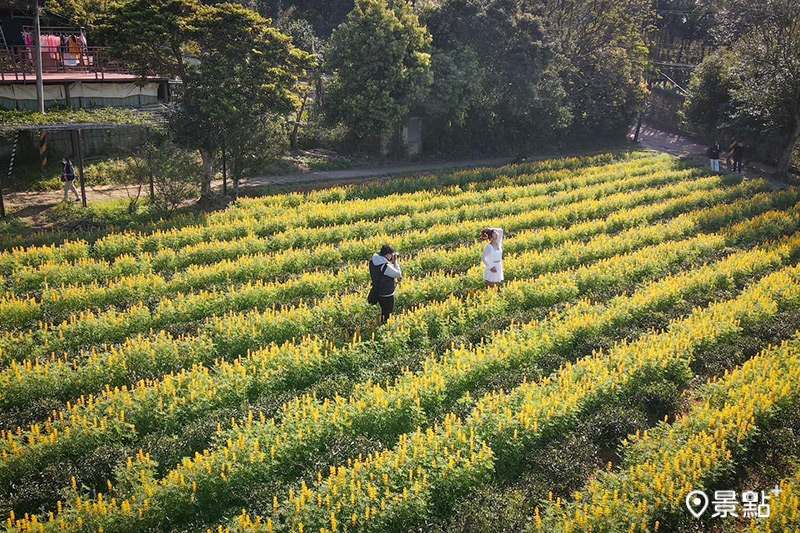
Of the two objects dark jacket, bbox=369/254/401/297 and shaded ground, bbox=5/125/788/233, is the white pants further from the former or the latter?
dark jacket, bbox=369/254/401/297

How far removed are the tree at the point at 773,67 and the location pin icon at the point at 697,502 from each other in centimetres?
2518

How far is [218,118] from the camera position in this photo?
1966cm

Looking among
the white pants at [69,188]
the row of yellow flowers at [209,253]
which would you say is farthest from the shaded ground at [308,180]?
the row of yellow flowers at [209,253]

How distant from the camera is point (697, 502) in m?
6.91

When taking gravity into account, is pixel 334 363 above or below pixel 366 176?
below

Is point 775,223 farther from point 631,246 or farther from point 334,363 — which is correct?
point 334,363

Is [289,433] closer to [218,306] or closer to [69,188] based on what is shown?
[218,306]

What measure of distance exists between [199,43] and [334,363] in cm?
1500

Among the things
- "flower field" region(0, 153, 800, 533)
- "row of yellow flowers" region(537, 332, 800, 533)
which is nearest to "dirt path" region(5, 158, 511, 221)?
"flower field" region(0, 153, 800, 533)

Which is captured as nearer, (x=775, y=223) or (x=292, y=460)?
(x=292, y=460)

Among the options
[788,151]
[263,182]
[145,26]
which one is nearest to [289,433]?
[145,26]

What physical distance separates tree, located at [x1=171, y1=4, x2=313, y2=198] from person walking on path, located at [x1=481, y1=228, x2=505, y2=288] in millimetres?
10691

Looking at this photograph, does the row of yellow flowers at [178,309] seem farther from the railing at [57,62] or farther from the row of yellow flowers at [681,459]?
the railing at [57,62]

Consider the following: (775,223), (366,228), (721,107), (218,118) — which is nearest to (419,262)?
(366,228)
